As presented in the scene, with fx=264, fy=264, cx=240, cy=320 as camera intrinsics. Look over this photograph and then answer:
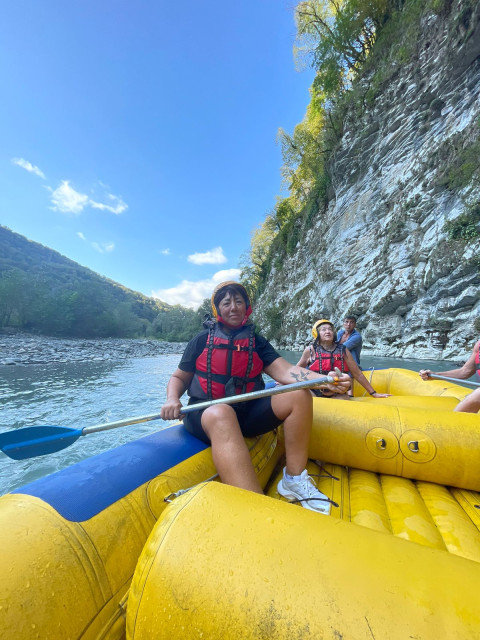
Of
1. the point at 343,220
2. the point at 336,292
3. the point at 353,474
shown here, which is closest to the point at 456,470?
the point at 353,474

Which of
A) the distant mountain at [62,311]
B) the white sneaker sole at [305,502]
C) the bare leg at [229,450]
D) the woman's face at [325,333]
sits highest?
the distant mountain at [62,311]

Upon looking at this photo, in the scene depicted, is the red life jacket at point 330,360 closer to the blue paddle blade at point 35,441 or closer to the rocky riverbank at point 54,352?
the blue paddle blade at point 35,441

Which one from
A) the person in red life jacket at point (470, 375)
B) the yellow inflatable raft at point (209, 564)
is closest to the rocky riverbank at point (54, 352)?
the yellow inflatable raft at point (209, 564)

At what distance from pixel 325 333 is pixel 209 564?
3143 millimetres

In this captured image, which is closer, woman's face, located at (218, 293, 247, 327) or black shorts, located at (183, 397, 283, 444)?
black shorts, located at (183, 397, 283, 444)

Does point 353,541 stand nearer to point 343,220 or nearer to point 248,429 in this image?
point 248,429

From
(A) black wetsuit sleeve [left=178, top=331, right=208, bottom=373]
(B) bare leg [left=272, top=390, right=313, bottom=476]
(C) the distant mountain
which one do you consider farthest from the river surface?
(C) the distant mountain

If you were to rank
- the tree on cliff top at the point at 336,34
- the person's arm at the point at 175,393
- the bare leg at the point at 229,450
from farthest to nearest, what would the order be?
the tree on cliff top at the point at 336,34 → the person's arm at the point at 175,393 → the bare leg at the point at 229,450

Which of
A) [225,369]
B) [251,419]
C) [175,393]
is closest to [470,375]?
[251,419]

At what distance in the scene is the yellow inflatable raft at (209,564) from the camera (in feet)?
2.05

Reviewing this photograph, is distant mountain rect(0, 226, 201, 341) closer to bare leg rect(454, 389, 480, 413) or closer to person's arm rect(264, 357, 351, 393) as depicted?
person's arm rect(264, 357, 351, 393)

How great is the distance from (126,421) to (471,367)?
3.90m

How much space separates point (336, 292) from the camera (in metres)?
13.7

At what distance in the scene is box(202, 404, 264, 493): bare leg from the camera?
1371 millimetres
